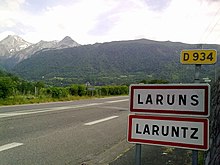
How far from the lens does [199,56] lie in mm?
3262

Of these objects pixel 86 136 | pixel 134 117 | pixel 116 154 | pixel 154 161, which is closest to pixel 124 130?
A: pixel 86 136

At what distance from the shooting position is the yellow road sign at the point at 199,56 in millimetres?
3244

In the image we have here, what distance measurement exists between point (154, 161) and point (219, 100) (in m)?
1.74

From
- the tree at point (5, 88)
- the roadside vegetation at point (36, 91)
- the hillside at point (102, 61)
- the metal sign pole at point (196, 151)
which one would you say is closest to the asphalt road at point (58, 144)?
the metal sign pole at point (196, 151)

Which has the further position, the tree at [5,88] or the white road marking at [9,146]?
the tree at [5,88]

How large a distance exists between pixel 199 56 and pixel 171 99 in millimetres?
858

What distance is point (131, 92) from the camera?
3.01 meters

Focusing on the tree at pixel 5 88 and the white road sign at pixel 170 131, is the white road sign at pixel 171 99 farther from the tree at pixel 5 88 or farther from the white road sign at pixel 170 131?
the tree at pixel 5 88

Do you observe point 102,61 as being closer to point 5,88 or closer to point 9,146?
point 5,88

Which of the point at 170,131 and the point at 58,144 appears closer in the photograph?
the point at 170,131

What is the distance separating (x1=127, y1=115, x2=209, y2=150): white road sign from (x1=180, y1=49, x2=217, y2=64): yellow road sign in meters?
0.93

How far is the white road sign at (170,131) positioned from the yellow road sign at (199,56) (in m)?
0.93

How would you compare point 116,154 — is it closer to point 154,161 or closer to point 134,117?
point 154,161

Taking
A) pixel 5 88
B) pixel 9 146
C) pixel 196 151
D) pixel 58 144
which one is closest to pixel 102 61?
pixel 5 88
